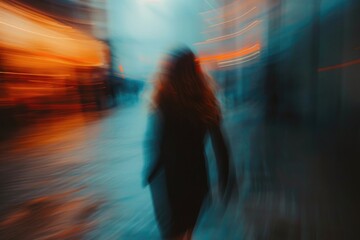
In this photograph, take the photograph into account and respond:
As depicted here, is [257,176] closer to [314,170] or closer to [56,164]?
[314,170]

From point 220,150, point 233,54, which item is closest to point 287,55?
point 233,54

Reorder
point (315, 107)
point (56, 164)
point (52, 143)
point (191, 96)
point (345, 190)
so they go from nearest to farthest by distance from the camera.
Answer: point (191, 96) → point (52, 143) → point (56, 164) → point (345, 190) → point (315, 107)

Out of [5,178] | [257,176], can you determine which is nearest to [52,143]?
[5,178]

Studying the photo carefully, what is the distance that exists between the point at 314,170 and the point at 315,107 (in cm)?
58

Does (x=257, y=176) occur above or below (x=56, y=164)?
below

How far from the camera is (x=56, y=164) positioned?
1.31 metres

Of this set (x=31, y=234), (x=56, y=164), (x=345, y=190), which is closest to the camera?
(x=56, y=164)

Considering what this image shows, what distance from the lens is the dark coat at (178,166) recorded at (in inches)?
39.6

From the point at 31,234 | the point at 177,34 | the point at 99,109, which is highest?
the point at 177,34

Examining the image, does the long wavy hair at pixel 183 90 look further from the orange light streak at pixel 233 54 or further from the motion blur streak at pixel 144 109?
the orange light streak at pixel 233 54

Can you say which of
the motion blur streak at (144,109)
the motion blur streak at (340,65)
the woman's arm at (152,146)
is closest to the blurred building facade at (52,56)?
the motion blur streak at (144,109)

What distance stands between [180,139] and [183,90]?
0.19 metres

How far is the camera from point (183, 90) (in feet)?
3.29

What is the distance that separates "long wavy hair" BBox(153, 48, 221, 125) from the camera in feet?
3.26
